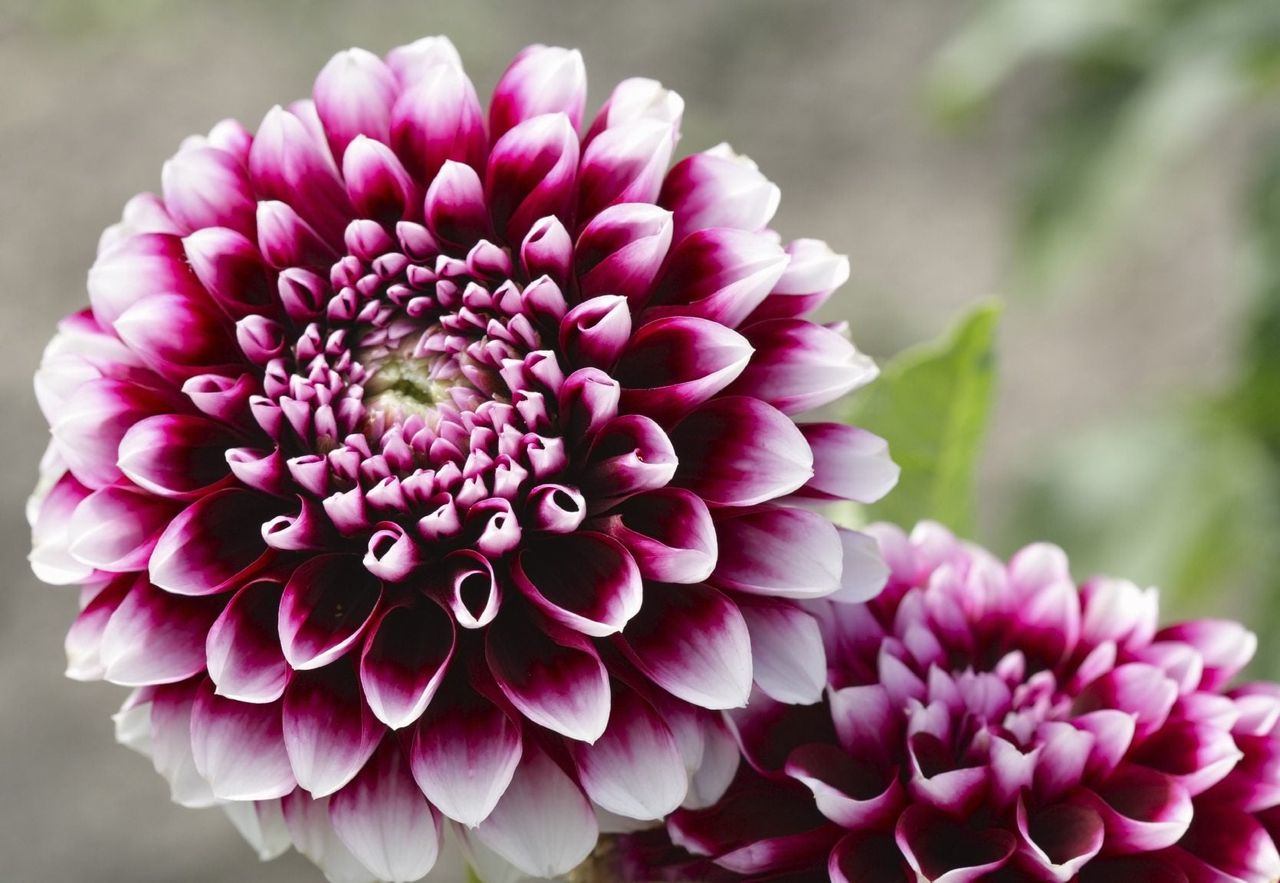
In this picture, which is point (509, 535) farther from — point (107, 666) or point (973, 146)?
point (973, 146)

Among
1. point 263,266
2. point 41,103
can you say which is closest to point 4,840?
point 41,103

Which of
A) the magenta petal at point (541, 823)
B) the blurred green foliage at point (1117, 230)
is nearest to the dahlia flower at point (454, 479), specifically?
the magenta petal at point (541, 823)

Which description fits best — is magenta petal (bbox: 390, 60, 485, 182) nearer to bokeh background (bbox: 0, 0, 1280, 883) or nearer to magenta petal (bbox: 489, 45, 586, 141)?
magenta petal (bbox: 489, 45, 586, 141)

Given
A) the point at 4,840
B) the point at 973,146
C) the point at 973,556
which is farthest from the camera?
the point at 973,146

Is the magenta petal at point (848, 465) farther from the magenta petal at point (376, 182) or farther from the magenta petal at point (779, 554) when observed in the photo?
the magenta petal at point (376, 182)

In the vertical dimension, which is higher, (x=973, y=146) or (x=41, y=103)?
(x=41, y=103)

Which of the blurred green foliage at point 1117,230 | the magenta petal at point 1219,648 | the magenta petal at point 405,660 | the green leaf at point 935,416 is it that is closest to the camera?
the magenta petal at point 405,660
